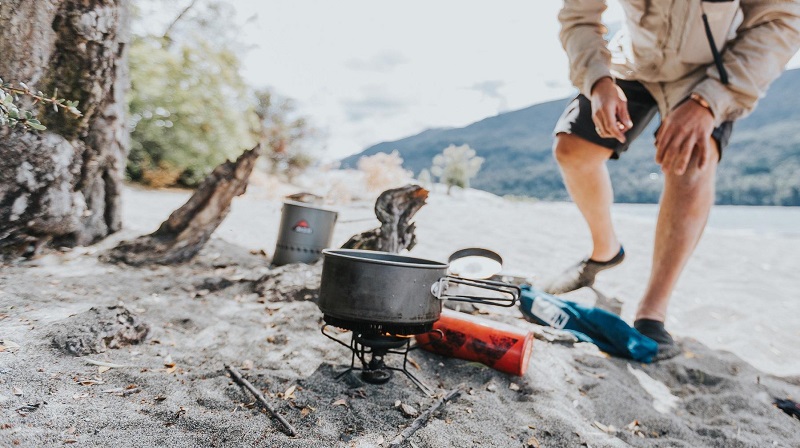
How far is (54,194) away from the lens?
7.78ft

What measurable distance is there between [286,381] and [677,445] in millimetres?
1310

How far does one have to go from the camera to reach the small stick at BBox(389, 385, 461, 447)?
45.5 inches

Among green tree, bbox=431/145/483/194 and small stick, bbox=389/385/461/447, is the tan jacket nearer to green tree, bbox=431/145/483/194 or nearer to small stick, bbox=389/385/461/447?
small stick, bbox=389/385/461/447

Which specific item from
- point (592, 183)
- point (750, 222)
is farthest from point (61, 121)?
point (750, 222)

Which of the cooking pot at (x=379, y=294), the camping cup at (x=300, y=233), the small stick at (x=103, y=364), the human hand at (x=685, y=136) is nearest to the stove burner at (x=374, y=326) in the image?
the cooking pot at (x=379, y=294)

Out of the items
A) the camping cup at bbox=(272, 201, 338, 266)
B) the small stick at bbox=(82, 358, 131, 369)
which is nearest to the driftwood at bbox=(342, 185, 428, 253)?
the camping cup at bbox=(272, 201, 338, 266)

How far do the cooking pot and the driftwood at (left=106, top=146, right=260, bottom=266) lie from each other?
6.24 ft

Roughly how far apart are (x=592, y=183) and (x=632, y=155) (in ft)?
288

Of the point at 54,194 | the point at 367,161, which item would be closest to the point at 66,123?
the point at 54,194

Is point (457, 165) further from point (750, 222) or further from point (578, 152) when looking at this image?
point (578, 152)

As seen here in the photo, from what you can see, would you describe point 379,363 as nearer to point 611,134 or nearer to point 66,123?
point 611,134

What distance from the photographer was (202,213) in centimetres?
304

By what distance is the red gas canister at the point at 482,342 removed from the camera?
1704mm

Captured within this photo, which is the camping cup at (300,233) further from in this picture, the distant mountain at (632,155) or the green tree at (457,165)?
the distant mountain at (632,155)
